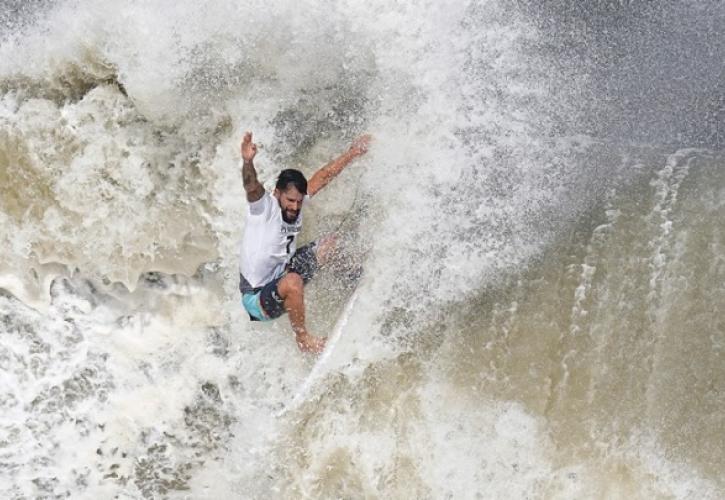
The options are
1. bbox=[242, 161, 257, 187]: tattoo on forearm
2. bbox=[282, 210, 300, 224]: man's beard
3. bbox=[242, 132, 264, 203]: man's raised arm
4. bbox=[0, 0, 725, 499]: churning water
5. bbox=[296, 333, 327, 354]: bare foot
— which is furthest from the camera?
bbox=[296, 333, 327, 354]: bare foot

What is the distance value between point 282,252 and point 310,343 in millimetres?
599

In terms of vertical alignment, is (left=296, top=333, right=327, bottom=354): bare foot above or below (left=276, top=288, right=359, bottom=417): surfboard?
above

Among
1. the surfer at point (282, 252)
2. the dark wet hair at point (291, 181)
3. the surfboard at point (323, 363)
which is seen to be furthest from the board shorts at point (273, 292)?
Answer: the dark wet hair at point (291, 181)

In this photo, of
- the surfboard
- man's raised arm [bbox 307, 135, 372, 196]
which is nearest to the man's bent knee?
man's raised arm [bbox 307, 135, 372, 196]

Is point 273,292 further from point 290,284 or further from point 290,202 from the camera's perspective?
point 290,202

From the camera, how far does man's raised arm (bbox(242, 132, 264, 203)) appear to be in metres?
3.38

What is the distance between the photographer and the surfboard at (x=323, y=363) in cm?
452

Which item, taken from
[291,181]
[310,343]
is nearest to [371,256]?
[310,343]

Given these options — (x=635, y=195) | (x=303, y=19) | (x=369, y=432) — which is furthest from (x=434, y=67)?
(x=369, y=432)

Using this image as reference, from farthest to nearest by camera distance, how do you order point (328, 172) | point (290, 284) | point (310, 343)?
1. point (310, 343)
2. point (328, 172)
3. point (290, 284)

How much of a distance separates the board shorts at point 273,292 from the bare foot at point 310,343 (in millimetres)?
188

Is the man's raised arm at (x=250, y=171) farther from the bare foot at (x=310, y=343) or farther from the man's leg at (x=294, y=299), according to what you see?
the bare foot at (x=310, y=343)

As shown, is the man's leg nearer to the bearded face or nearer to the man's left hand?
the bearded face

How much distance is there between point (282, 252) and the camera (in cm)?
409
